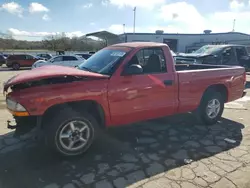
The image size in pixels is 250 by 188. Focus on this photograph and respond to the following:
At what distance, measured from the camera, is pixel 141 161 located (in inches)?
141

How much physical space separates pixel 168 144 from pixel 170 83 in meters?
1.16

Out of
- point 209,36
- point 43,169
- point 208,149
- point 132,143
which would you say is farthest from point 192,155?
point 209,36

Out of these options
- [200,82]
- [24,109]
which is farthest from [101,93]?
[200,82]

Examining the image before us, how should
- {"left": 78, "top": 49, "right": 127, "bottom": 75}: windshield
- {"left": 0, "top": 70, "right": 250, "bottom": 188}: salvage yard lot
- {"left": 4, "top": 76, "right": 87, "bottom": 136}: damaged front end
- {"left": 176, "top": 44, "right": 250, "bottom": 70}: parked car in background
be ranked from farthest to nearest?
{"left": 176, "top": 44, "right": 250, "bottom": 70}: parked car in background < {"left": 78, "top": 49, "right": 127, "bottom": 75}: windshield < {"left": 4, "top": 76, "right": 87, "bottom": 136}: damaged front end < {"left": 0, "top": 70, "right": 250, "bottom": 188}: salvage yard lot

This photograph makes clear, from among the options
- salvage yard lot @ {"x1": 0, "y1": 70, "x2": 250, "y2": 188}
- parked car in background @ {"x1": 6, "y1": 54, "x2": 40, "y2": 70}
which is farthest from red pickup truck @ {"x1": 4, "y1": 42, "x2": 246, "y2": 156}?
parked car in background @ {"x1": 6, "y1": 54, "x2": 40, "y2": 70}

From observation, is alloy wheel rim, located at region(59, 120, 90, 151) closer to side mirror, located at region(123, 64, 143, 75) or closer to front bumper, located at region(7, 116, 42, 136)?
front bumper, located at region(7, 116, 42, 136)

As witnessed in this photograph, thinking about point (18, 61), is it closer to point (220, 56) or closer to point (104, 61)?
point (220, 56)

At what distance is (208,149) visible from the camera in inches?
160

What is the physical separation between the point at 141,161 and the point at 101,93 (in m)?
1.26


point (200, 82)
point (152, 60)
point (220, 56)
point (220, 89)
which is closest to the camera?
point (152, 60)

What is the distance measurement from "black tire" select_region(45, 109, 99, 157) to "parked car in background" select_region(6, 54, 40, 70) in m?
23.3

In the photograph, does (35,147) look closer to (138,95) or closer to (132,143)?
(132,143)

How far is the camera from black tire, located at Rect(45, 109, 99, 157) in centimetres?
340

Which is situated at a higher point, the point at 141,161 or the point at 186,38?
the point at 186,38
